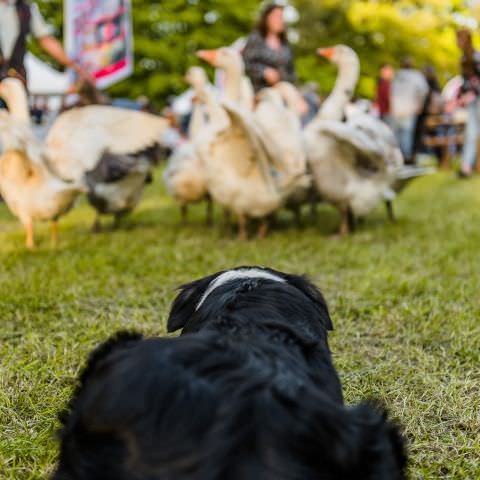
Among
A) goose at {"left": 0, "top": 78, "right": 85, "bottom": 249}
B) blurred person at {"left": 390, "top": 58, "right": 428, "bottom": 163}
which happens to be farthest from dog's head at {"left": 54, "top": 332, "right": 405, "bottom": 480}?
blurred person at {"left": 390, "top": 58, "right": 428, "bottom": 163}

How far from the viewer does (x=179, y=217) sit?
8.91 metres

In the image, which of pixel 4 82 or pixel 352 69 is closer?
pixel 4 82

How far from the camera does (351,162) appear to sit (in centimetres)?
685

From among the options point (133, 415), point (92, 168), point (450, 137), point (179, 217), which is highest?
point (133, 415)

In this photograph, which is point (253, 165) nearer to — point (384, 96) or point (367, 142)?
point (367, 142)

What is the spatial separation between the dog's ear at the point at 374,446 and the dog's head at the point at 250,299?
42 centimetres

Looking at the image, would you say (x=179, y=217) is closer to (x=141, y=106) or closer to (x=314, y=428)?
(x=314, y=428)

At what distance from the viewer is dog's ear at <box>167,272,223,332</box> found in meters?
2.28

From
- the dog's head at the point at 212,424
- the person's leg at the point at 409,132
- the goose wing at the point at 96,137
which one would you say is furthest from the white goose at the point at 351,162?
the person's leg at the point at 409,132

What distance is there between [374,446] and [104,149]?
19.5ft

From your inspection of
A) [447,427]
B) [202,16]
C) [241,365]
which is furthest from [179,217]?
[202,16]

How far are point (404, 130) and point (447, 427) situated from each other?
14.6m

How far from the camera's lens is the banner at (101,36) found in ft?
41.7

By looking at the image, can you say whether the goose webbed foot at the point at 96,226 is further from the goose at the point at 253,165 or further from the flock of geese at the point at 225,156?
the goose at the point at 253,165
